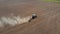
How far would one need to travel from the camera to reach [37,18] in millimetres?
1114

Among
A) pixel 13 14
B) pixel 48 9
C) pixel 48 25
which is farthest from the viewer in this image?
pixel 48 9

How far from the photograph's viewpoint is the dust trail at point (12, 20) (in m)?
1.03

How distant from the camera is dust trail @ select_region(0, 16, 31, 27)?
3.38ft

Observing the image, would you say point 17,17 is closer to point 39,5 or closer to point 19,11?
point 19,11

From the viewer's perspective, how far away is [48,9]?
1344 millimetres

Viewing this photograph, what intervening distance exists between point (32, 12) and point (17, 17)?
16 cm

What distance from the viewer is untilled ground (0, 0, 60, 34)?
3.14ft

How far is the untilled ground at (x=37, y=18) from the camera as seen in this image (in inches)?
37.7

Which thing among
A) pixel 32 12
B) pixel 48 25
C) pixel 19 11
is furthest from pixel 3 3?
pixel 48 25

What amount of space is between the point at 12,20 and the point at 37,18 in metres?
0.19

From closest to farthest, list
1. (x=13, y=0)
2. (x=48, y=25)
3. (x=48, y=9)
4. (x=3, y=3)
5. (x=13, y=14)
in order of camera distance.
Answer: (x=48, y=25) → (x=13, y=14) → (x=48, y=9) → (x=3, y=3) → (x=13, y=0)

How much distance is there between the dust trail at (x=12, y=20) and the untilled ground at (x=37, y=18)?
51 mm

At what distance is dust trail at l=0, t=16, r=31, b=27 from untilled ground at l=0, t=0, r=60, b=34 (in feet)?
0.17

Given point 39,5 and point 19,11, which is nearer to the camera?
point 19,11
